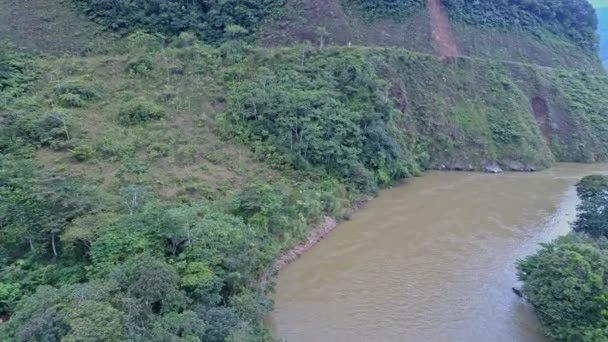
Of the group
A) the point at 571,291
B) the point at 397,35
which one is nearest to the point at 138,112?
the point at 571,291

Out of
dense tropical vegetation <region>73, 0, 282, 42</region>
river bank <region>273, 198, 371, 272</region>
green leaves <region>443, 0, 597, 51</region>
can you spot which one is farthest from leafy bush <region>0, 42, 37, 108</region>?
green leaves <region>443, 0, 597, 51</region>

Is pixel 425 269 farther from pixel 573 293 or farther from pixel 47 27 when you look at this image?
pixel 47 27

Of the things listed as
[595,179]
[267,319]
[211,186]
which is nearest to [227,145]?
[211,186]

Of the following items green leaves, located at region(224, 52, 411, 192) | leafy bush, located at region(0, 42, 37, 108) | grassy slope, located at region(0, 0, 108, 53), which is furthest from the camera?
grassy slope, located at region(0, 0, 108, 53)

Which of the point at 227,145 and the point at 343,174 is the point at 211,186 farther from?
the point at 343,174

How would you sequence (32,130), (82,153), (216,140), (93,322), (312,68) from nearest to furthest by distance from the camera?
1. (93,322)
2. (82,153)
3. (32,130)
4. (216,140)
5. (312,68)

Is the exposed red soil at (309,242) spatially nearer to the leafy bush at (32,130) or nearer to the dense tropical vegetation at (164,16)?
the leafy bush at (32,130)

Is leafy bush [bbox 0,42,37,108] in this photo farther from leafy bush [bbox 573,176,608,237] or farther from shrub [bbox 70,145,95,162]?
leafy bush [bbox 573,176,608,237]
